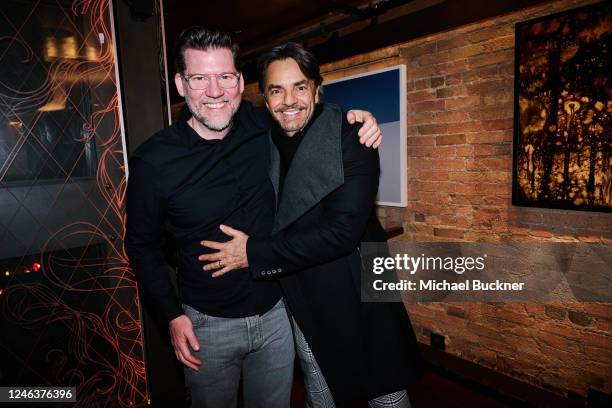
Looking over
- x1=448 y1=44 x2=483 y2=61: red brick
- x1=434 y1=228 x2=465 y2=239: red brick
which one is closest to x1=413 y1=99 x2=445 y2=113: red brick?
x1=448 y1=44 x2=483 y2=61: red brick

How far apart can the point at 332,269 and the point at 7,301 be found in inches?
70.3

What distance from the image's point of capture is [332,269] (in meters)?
1.47

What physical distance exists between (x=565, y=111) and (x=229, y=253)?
225cm

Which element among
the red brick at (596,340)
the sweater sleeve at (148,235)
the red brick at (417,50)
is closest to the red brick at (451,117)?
the red brick at (417,50)

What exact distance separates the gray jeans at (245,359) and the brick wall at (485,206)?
198 cm

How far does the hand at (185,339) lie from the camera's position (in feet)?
4.92

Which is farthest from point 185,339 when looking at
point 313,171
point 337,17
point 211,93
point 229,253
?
point 337,17

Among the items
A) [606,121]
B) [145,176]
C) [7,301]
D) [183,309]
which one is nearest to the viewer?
[145,176]

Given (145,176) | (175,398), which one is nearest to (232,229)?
(145,176)

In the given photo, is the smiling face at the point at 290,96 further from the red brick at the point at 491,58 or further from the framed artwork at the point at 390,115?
the framed artwork at the point at 390,115

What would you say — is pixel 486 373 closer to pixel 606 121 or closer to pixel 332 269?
pixel 606 121

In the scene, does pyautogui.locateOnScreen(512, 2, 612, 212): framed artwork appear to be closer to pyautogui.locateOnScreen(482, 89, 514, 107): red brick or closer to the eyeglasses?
pyautogui.locateOnScreen(482, 89, 514, 107): red brick

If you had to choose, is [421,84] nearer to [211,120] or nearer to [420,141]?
[420,141]

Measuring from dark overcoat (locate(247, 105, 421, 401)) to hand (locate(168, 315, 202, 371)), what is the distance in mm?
350
